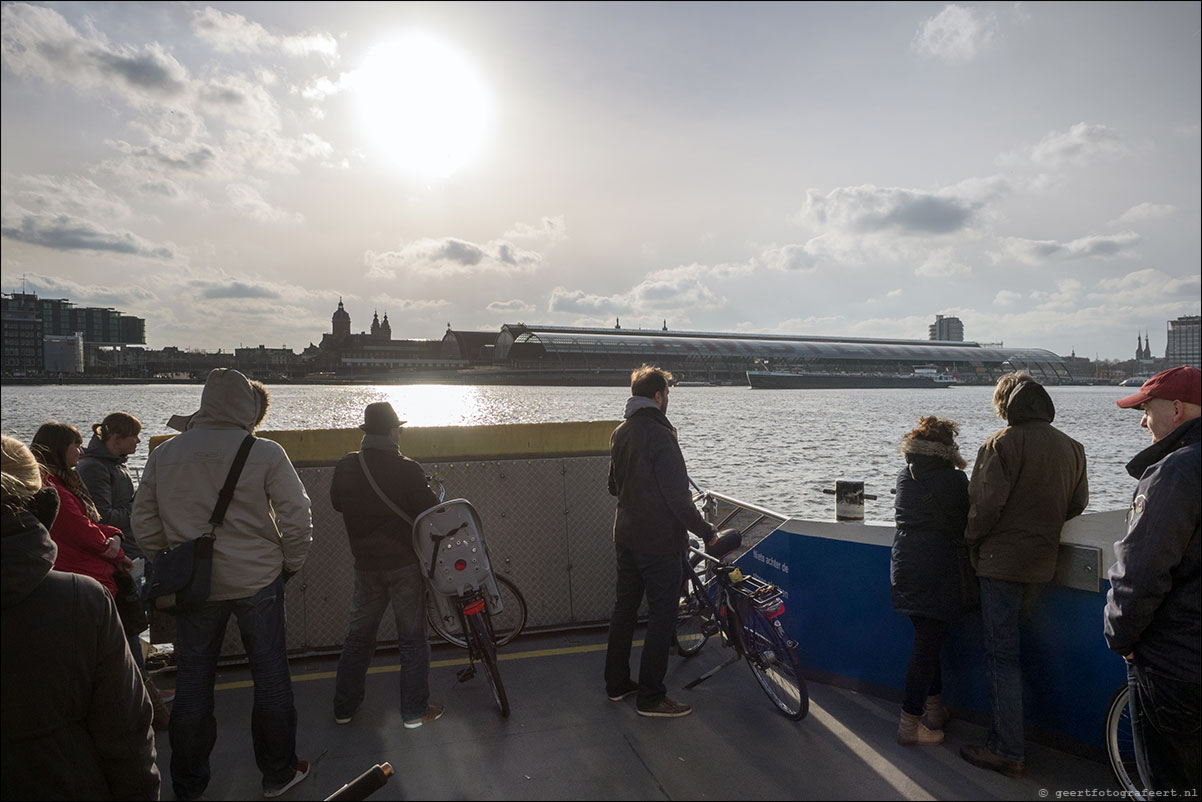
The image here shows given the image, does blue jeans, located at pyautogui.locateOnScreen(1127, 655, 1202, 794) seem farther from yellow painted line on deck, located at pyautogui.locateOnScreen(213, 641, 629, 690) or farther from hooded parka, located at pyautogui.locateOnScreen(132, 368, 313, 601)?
hooded parka, located at pyautogui.locateOnScreen(132, 368, 313, 601)

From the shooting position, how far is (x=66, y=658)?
186cm

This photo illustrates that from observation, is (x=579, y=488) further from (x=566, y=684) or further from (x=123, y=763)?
(x=123, y=763)

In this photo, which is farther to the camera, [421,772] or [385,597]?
[385,597]

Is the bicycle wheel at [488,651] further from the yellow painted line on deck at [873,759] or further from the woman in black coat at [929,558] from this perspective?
the woman in black coat at [929,558]

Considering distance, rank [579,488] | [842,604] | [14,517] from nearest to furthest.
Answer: [14,517] → [842,604] → [579,488]

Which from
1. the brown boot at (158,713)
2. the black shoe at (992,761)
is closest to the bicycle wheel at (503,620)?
the brown boot at (158,713)

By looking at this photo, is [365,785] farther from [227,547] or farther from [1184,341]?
[1184,341]

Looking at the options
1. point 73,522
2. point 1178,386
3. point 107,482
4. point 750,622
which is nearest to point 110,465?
point 107,482

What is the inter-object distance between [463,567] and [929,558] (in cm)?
260

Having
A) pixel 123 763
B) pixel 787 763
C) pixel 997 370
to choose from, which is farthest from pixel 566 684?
pixel 997 370

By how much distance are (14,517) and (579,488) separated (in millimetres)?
4433

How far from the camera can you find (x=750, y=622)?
4.54 metres

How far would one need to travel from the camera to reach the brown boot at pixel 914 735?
3.93 meters

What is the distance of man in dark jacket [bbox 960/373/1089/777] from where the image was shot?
361 cm
